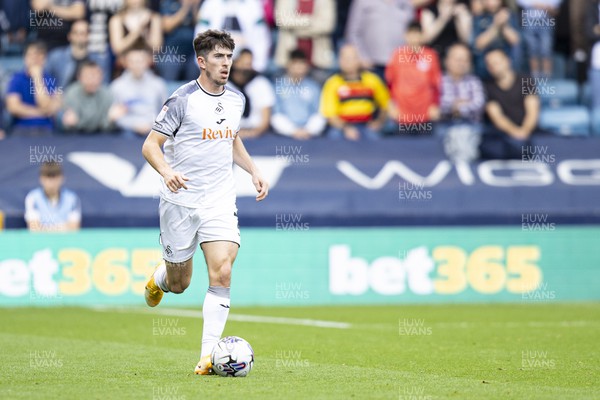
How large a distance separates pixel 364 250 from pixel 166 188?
810 centimetres

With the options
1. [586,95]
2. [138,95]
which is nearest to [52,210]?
[138,95]

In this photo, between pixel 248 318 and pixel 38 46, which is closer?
pixel 248 318

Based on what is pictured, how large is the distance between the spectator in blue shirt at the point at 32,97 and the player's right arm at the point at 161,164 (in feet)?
34.0

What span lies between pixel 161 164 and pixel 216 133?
63 cm

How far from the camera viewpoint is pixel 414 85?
62.5ft

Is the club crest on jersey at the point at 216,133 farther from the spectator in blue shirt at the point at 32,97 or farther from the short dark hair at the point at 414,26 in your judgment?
the short dark hair at the point at 414,26

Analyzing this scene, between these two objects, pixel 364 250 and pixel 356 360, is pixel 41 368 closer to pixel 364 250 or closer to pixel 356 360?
pixel 356 360

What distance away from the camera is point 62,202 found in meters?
16.1

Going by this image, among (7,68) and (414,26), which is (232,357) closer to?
(414,26)

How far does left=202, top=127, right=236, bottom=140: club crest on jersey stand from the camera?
8.56 meters

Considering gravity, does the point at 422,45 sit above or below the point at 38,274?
above

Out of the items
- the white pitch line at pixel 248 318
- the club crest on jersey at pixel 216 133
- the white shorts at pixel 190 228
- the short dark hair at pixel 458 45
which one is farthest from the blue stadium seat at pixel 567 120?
the white shorts at pixel 190 228

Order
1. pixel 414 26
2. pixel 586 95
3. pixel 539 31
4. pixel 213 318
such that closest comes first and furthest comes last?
pixel 213 318
pixel 414 26
pixel 586 95
pixel 539 31

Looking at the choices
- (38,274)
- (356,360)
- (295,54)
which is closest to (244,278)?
(38,274)
